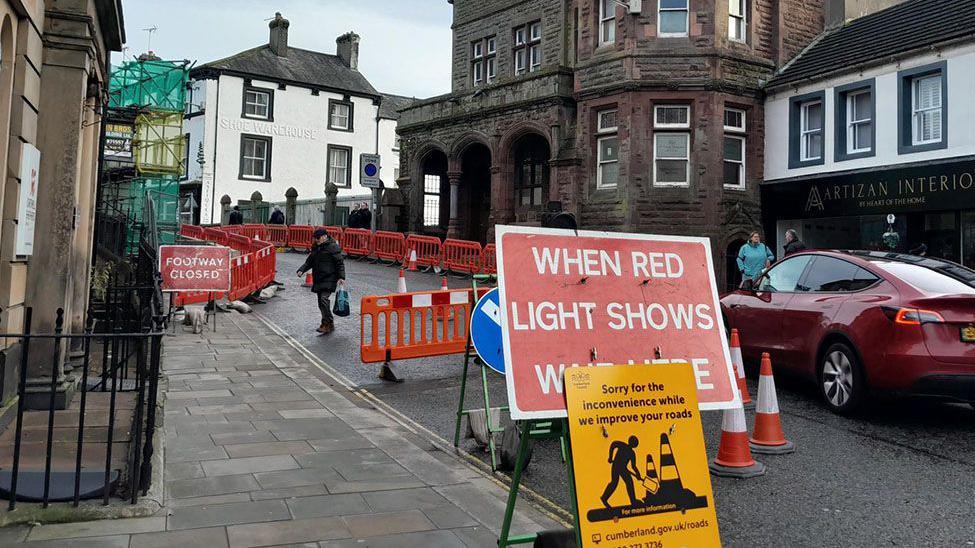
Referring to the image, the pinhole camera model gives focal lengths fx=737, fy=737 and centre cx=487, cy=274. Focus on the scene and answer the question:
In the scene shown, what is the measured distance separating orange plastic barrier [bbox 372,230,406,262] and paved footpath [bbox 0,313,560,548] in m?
17.7

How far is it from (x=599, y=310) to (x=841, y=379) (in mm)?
4577

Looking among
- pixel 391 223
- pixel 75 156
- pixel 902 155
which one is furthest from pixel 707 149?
pixel 75 156

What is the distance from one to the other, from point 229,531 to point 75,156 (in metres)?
4.65

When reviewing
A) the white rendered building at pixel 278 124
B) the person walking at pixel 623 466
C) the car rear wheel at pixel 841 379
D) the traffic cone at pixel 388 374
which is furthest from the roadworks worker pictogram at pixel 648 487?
the white rendered building at pixel 278 124

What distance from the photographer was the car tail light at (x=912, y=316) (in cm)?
652

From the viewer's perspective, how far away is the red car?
6.45 m

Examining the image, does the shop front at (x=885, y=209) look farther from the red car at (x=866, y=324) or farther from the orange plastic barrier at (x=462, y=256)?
the red car at (x=866, y=324)

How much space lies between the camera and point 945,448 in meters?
6.17

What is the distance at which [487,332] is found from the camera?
6027 millimetres

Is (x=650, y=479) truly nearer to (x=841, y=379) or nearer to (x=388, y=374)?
(x=841, y=379)

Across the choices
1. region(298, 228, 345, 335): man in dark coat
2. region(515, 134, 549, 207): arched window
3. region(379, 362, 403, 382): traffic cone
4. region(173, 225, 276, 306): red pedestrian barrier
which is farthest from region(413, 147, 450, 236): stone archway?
region(379, 362, 403, 382): traffic cone

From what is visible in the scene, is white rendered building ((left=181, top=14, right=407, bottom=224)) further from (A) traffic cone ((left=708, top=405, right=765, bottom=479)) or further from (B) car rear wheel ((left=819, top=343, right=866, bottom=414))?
(A) traffic cone ((left=708, top=405, right=765, bottom=479))

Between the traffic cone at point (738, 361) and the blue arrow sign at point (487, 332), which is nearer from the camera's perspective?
the blue arrow sign at point (487, 332)

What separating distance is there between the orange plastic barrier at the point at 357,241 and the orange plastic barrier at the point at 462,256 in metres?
4.54
